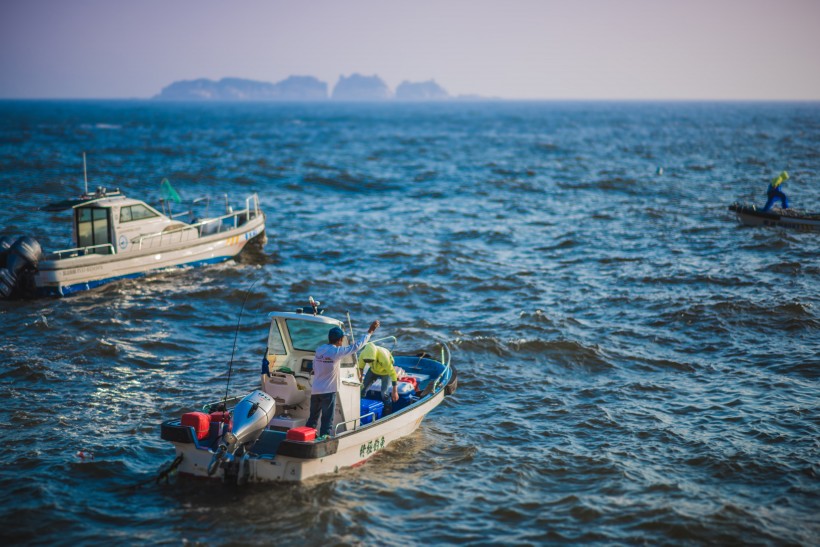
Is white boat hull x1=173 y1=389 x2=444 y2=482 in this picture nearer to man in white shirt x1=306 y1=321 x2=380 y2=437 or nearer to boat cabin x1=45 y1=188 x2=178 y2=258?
man in white shirt x1=306 y1=321 x2=380 y2=437

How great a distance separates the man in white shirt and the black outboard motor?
14315 mm

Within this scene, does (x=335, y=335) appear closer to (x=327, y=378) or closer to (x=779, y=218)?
(x=327, y=378)

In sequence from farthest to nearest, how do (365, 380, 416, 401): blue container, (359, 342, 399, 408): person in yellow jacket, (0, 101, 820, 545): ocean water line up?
(365, 380, 416, 401): blue container → (359, 342, 399, 408): person in yellow jacket → (0, 101, 820, 545): ocean water

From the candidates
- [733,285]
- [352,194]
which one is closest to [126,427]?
[733,285]

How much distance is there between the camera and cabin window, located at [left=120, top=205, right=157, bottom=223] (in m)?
24.2

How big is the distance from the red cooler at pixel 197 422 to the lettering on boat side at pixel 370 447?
253 centimetres

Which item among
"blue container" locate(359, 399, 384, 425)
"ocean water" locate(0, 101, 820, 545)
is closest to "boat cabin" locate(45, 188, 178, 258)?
"ocean water" locate(0, 101, 820, 545)

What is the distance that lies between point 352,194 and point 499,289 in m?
22.0

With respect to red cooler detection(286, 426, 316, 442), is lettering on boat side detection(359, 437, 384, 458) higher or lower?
lower

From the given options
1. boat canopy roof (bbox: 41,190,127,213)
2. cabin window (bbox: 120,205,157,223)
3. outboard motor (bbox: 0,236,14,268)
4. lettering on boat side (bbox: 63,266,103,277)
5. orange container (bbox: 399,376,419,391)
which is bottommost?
orange container (bbox: 399,376,419,391)

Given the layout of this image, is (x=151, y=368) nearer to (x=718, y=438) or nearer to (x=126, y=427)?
(x=126, y=427)

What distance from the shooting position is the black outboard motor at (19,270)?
22.2m

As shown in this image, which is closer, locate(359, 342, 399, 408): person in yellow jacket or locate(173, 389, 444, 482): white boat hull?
locate(173, 389, 444, 482): white boat hull

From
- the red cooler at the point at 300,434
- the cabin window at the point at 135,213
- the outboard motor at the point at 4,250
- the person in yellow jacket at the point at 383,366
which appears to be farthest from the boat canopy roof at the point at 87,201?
the red cooler at the point at 300,434
